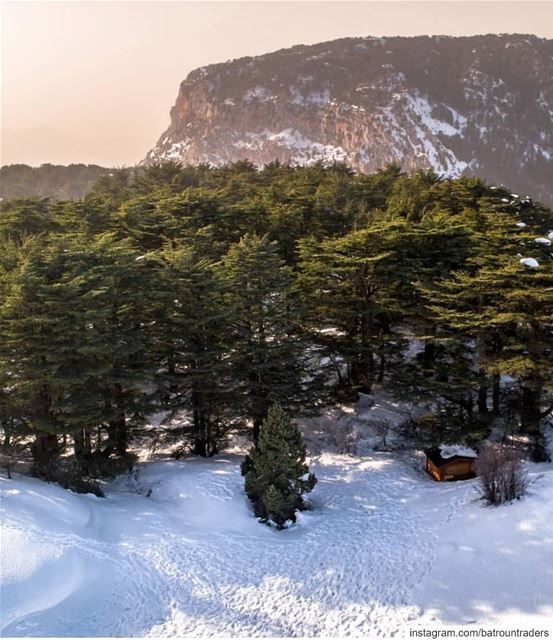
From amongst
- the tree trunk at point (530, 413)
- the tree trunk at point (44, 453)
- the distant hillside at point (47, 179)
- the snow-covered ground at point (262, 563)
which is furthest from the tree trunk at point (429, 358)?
the distant hillside at point (47, 179)

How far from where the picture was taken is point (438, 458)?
56.9 feet

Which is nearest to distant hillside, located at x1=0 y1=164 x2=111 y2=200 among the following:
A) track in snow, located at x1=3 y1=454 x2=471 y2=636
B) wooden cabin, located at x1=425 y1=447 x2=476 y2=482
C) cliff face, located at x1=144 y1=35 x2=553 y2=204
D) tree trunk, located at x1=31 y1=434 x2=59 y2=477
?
cliff face, located at x1=144 y1=35 x2=553 y2=204

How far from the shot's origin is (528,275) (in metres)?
15.5

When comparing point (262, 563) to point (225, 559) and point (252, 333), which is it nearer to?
point (225, 559)

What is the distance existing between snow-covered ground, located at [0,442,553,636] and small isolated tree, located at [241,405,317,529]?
1.72 feet

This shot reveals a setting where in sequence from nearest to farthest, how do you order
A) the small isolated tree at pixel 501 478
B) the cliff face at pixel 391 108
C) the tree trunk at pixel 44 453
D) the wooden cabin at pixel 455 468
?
the small isolated tree at pixel 501 478 < the tree trunk at pixel 44 453 < the wooden cabin at pixel 455 468 < the cliff face at pixel 391 108

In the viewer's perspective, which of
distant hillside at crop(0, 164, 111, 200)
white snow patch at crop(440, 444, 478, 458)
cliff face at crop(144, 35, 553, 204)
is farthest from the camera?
cliff face at crop(144, 35, 553, 204)

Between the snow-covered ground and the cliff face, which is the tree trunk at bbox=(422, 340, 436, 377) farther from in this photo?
the cliff face

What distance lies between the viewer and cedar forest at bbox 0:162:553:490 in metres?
15.0

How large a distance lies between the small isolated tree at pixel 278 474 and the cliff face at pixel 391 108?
12078 cm

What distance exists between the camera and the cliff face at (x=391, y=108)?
12975 cm

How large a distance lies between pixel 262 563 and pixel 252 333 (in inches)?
328

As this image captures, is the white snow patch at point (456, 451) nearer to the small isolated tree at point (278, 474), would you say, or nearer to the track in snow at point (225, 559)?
the track in snow at point (225, 559)

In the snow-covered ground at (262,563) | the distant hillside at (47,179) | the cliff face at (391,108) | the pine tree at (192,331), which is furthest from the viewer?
the cliff face at (391,108)
